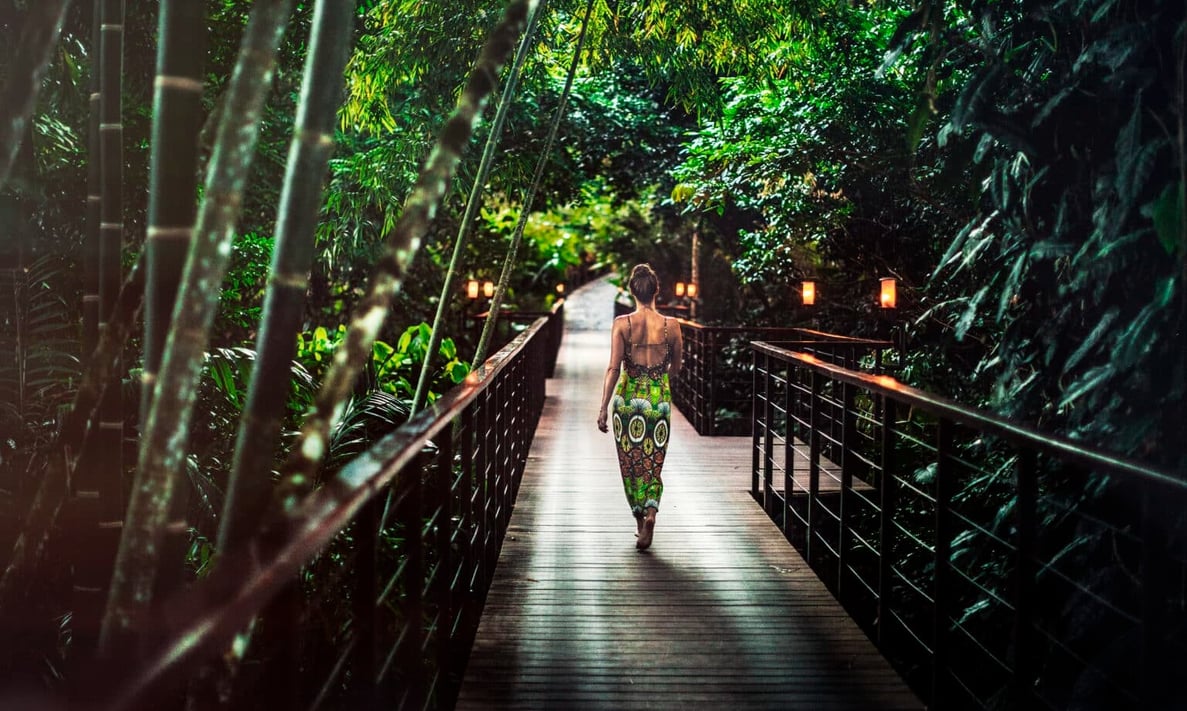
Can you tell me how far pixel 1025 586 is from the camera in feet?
7.24

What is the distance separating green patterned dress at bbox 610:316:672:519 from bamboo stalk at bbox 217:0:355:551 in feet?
9.76

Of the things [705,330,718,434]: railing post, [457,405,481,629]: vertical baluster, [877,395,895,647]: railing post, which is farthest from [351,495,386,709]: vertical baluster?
[705,330,718,434]: railing post

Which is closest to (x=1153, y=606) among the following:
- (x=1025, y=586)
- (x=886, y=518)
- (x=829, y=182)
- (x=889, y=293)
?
(x=1025, y=586)

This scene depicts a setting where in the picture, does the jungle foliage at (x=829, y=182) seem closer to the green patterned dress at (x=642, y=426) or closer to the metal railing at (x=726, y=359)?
the metal railing at (x=726, y=359)

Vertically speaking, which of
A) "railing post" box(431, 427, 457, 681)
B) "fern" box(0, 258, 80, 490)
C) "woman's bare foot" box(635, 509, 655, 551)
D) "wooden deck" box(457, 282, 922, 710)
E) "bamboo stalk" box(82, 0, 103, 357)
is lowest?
"wooden deck" box(457, 282, 922, 710)

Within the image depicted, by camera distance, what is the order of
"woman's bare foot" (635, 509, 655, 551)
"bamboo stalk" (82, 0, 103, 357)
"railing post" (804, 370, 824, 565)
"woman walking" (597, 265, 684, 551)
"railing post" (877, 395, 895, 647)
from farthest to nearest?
"woman walking" (597, 265, 684, 551) < "woman's bare foot" (635, 509, 655, 551) < "railing post" (804, 370, 824, 565) < "railing post" (877, 395, 895, 647) < "bamboo stalk" (82, 0, 103, 357)

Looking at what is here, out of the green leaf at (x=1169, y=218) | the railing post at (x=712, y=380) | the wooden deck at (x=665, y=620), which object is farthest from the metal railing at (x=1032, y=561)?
the railing post at (x=712, y=380)

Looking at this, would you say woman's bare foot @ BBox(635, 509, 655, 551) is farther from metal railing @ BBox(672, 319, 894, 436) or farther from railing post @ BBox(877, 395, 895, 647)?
metal railing @ BBox(672, 319, 894, 436)

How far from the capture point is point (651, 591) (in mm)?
3750

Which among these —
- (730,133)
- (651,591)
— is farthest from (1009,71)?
(730,133)

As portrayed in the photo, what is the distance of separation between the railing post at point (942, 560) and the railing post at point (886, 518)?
395mm

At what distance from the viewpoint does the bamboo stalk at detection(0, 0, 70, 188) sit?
1.59 meters

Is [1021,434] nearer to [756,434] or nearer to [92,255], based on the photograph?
[92,255]

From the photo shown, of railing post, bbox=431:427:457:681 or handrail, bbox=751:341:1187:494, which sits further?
railing post, bbox=431:427:457:681
